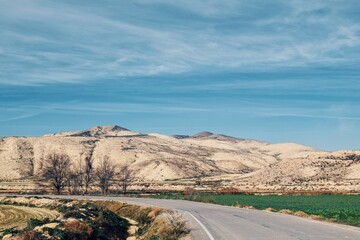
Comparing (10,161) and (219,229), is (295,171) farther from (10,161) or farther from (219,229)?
(219,229)

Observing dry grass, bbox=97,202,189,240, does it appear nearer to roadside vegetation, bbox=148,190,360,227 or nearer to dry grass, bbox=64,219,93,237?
dry grass, bbox=64,219,93,237

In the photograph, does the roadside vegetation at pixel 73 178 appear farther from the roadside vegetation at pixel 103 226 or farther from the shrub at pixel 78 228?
the shrub at pixel 78 228

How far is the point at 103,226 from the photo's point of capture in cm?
3086

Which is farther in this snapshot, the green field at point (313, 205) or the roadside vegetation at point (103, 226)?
the green field at point (313, 205)

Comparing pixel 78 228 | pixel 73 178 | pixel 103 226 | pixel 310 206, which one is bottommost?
pixel 103 226

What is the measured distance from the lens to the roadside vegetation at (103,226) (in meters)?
22.9

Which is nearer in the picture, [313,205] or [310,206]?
[310,206]

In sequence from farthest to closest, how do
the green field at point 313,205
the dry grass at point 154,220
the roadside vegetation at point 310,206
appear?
the green field at point 313,205, the roadside vegetation at point 310,206, the dry grass at point 154,220

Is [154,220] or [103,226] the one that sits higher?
[154,220]

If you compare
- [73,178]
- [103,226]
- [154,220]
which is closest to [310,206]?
[154,220]

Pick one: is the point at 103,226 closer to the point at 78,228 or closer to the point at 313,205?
the point at 78,228

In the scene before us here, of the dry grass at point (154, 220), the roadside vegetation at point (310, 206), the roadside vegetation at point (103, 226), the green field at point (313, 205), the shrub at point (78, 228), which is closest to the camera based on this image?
the dry grass at point (154, 220)

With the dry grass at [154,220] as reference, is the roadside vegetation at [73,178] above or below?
above

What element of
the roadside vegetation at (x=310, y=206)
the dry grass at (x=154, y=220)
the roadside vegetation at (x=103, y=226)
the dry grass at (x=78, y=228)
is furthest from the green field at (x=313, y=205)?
the dry grass at (x=78, y=228)
